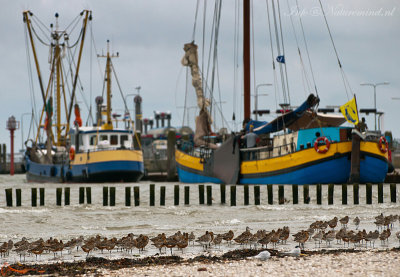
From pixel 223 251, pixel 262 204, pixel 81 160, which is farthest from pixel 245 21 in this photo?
pixel 223 251

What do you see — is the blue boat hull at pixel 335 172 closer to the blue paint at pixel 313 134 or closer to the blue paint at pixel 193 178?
the blue paint at pixel 313 134

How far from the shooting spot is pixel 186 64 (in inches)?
2028

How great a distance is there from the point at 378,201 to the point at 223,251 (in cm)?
1569

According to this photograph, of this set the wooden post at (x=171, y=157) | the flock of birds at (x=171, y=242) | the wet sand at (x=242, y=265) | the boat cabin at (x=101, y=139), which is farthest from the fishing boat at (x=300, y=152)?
the wet sand at (x=242, y=265)

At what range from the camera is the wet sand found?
12.6m

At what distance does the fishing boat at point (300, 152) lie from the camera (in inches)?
1474

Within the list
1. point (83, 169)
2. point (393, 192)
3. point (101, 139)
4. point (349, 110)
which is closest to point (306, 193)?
point (393, 192)

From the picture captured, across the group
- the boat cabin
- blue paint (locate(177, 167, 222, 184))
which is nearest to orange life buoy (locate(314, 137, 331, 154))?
blue paint (locate(177, 167, 222, 184))

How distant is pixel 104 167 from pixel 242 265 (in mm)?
38271

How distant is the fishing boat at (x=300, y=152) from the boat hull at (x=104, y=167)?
6.16 metres

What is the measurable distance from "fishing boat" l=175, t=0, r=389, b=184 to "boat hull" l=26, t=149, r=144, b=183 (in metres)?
6.16

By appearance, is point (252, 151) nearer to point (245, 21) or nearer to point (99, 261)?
point (245, 21)

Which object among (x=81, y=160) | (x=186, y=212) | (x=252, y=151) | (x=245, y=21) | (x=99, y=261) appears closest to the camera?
(x=99, y=261)

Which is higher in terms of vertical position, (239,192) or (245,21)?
(245,21)
